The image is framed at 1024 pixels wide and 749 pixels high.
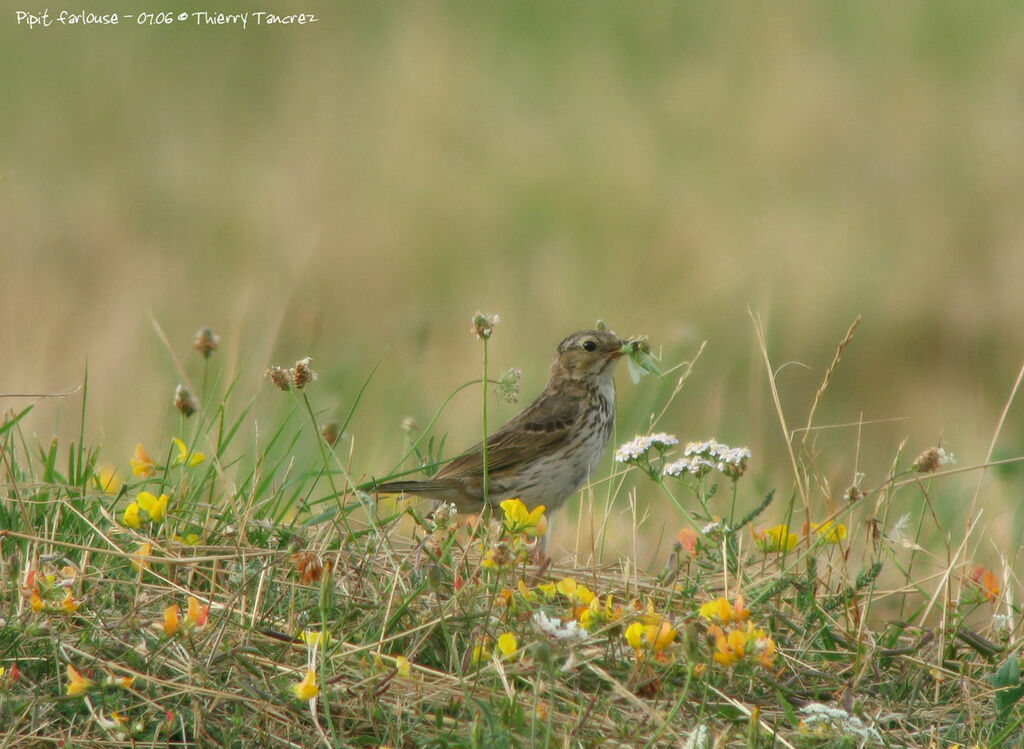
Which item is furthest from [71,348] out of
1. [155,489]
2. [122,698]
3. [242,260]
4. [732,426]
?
[122,698]

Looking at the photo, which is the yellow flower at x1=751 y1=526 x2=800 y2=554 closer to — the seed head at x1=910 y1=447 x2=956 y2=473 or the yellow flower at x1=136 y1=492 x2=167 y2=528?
the seed head at x1=910 y1=447 x2=956 y2=473

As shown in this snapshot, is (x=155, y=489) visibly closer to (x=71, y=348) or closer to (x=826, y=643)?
(x=826, y=643)

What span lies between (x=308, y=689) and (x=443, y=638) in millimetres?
629

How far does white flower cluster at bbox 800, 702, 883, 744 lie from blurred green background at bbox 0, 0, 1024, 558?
390 cm

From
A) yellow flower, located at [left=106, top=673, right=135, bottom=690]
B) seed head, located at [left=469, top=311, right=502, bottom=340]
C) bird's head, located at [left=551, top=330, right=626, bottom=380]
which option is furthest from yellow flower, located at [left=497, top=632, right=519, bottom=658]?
bird's head, located at [left=551, top=330, right=626, bottom=380]

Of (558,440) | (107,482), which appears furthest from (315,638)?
(558,440)

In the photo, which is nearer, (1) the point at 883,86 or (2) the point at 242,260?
(2) the point at 242,260

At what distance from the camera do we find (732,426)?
9.23 meters

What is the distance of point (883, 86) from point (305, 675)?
429 inches

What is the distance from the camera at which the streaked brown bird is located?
21.5 feet

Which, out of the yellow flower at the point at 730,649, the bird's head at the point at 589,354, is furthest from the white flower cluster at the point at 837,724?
the bird's head at the point at 589,354

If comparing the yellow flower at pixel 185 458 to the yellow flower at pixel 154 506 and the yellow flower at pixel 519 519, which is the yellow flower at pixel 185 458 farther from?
the yellow flower at pixel 519 519

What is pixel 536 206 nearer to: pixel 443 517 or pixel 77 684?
pixel 443 517

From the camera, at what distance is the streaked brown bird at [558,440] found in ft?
21.5
